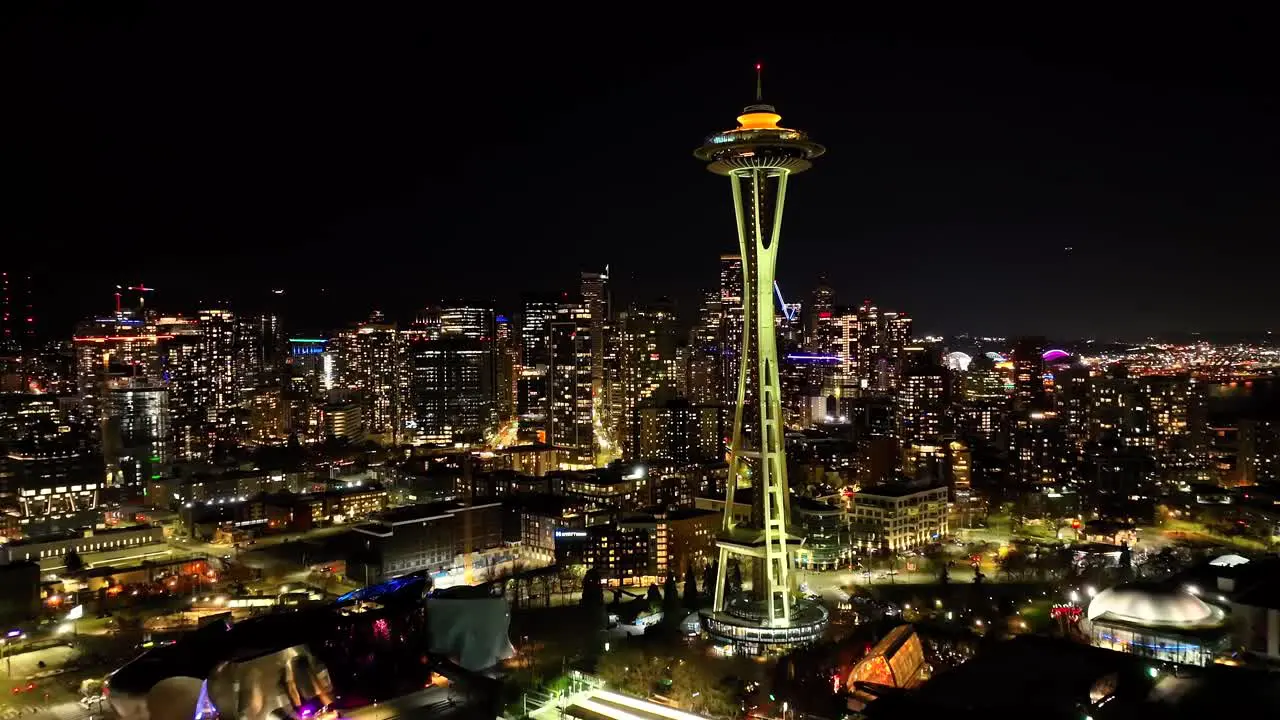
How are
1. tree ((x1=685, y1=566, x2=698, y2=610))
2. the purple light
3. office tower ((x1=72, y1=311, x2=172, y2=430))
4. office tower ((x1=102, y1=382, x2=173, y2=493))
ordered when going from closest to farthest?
tree ((x1=685, y1=566, x2=698, y2=610))
office tower ((x1=102, y1=382, x2=173, y2=493))
office tower ((x1=72, y1=311, x2=172, y2=430))
the purple light

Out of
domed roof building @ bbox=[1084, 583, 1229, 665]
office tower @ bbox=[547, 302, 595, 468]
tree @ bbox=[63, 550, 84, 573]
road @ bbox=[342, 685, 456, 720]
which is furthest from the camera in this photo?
office tower @ bbox=[547, 302, 595, 468]

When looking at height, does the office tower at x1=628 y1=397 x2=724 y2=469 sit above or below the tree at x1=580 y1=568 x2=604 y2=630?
above

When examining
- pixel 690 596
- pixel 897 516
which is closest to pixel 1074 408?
pixel 897 516

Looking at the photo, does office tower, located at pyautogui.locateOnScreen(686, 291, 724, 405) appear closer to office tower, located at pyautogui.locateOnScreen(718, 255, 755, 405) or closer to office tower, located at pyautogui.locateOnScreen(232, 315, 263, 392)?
office tower, located at pyautogui.locateOnScreen(718, 255, 755, 405)

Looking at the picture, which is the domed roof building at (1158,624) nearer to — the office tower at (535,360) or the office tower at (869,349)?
the office tower at (535,360)

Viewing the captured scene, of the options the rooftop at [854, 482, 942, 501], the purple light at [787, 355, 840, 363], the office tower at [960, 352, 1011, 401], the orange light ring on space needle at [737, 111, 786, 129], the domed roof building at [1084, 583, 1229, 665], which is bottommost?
the domed roof building at [1084, 583, 1229, 665]

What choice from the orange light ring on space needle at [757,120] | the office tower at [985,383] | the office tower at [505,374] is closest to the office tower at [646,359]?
the office tower at [505,374]

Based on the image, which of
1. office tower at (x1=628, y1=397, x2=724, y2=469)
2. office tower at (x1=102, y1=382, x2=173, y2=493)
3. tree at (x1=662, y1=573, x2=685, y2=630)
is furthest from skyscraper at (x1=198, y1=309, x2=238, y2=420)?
tree at (x1=662, y1=573, x2=685, y2=630)
